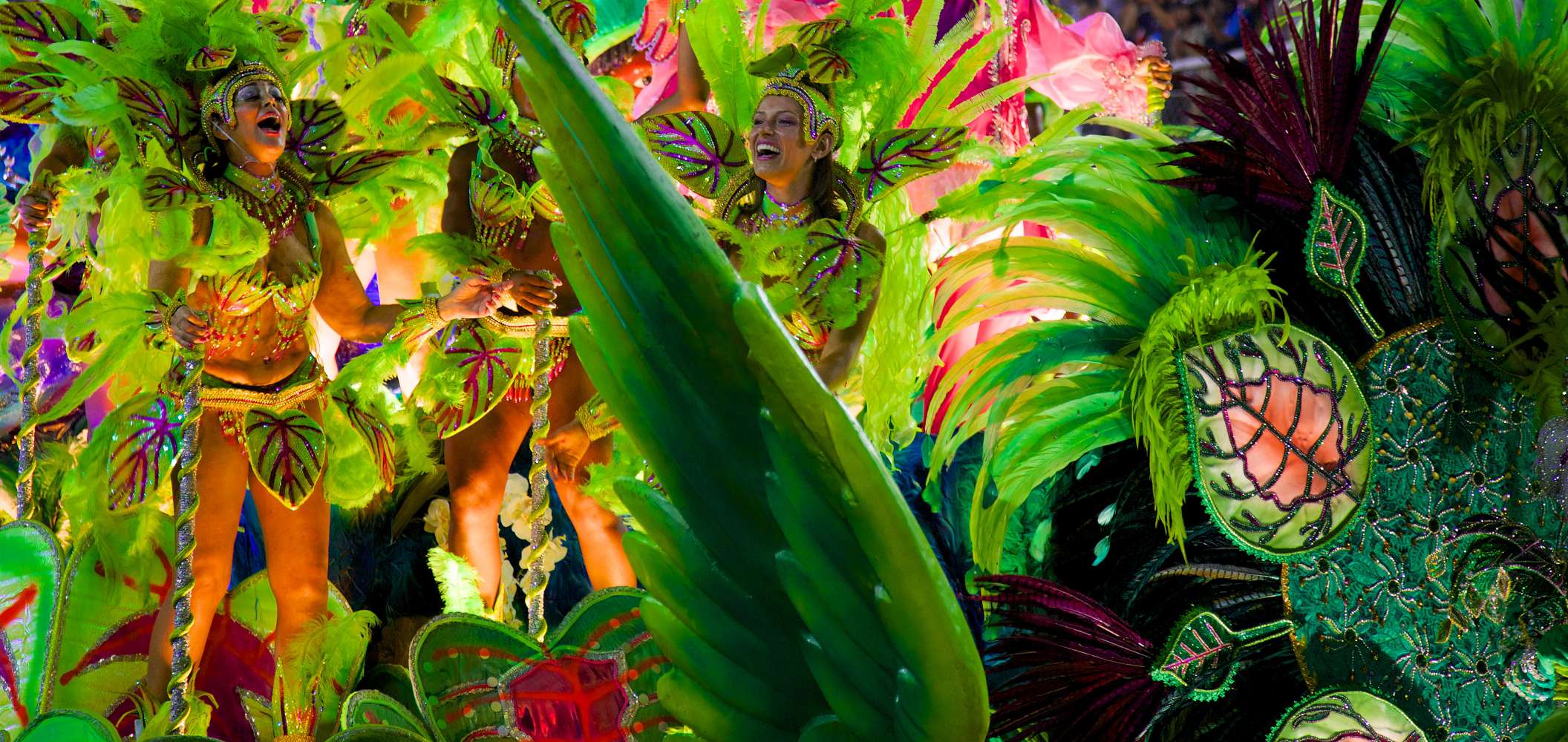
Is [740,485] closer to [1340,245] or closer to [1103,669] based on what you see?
[1103,669]

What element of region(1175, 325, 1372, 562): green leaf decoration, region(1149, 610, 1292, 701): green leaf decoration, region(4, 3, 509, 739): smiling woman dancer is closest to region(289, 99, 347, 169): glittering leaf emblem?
region(4, 3, 509, 739): smiling woman dancer

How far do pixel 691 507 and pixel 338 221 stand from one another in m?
2.51

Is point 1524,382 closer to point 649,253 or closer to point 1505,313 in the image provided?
point 1505,313

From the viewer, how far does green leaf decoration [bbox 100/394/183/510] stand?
122 inches

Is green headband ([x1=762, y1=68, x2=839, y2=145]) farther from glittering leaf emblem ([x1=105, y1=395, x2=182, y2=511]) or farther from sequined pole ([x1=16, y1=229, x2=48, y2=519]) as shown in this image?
sequined pole ([x1=16, y1=229, x2=48, y2=519])

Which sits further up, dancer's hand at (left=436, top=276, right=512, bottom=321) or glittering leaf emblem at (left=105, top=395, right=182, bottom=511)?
dancer's hand at (left=436, top=276, right=512, bottom=321)

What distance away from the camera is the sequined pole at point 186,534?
2.85 meters

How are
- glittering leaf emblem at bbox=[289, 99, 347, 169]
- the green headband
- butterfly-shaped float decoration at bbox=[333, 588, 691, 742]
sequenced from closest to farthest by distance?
butterfly-shaped float decoration at bbox=[333, 588, 691, 742], the green headband, glittering leaf emblem at bbox=[289, 99, 347, 169]

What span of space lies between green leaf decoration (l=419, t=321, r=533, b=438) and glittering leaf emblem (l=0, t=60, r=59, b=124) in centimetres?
96

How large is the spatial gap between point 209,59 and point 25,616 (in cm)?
131

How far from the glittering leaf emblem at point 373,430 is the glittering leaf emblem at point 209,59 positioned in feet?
2.43

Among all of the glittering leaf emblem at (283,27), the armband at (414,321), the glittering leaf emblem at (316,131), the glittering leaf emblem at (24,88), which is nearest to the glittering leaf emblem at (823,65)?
the armband at (414,321)

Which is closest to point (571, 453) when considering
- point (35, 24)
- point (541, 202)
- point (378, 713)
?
point (541, 202)

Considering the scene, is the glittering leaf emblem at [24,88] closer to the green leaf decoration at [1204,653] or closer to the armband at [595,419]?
the armband at [595,419]
